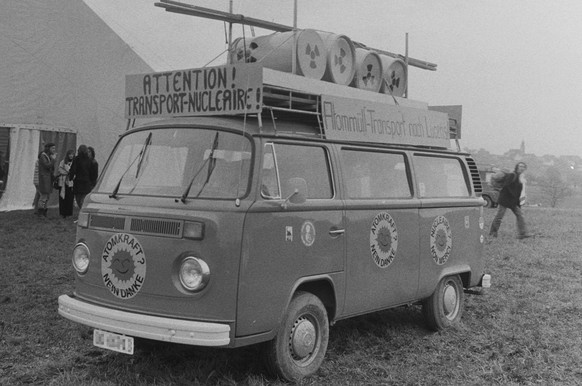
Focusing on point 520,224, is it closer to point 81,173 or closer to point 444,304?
point 444,304

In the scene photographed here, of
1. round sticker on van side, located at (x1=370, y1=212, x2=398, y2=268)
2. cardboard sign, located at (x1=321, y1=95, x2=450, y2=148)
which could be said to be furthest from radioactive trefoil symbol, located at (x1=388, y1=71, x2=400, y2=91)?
round sticker on van side, located at (x1=370, y1=212, x2=398, y2=268)

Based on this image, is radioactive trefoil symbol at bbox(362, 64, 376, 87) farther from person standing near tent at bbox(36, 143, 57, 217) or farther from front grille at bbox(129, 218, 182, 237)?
person standing near tent at bbox(36, 143, 57, 217)

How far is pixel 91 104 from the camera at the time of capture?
2016 centimetres

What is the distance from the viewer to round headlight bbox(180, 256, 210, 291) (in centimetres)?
435

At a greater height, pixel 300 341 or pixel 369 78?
pixel 369 78

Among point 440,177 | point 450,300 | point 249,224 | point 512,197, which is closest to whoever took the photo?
point 249,224

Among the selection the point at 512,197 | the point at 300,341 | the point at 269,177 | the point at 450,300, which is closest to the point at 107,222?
the point at 269,177

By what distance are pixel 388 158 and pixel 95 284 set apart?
9.83 ft

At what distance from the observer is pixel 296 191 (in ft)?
15.5

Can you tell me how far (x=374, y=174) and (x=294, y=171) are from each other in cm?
118

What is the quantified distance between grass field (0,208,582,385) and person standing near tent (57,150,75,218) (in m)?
5.86

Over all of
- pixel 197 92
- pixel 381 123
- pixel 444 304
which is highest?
pixel 197 92

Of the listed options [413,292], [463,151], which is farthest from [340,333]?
[463,151]

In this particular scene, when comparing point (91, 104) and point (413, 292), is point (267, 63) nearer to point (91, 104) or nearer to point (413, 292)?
point (413, 292)
